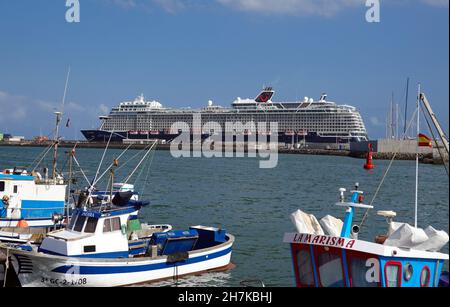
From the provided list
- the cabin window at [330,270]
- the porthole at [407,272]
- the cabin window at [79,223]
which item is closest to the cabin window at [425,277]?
the porthole at [407,272]

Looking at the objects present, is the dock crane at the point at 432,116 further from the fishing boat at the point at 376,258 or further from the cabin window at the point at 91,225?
the cabin window at the point at 91,225

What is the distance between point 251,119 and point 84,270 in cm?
14718

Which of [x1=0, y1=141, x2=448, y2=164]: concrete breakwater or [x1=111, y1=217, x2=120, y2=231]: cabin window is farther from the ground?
[x1=0, y1=141, x2=448, y2=164]: concrete breakwater

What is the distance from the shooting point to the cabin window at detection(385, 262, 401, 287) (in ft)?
36.4

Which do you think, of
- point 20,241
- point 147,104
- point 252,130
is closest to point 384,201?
point 20,241

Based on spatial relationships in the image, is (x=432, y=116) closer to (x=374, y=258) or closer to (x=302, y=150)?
(x=374, y=258)

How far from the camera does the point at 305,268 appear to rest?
1201 centimetres

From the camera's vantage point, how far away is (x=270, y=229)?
1088 inches

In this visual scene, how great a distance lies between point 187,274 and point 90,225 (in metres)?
3.82

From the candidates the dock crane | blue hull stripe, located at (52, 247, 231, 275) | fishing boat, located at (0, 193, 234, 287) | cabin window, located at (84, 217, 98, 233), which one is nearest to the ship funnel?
fishing boat, located at (0, 193, 234, 287)

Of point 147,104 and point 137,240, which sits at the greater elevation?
point 147,104

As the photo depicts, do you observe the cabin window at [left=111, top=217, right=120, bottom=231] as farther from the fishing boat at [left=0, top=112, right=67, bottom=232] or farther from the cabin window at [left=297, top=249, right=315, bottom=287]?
the fishing boat at [left=0, top=112, right=67, bottom=232]

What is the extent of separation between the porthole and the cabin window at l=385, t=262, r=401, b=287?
0.49 feet
